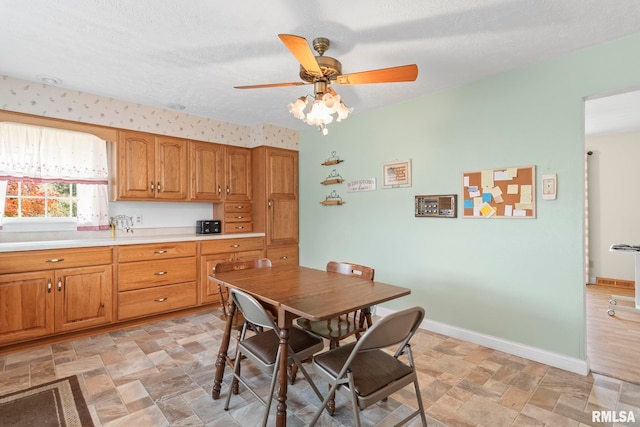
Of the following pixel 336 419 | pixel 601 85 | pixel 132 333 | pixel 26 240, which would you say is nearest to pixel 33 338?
pixel 132 333

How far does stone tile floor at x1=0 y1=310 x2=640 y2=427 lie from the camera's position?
1.90m

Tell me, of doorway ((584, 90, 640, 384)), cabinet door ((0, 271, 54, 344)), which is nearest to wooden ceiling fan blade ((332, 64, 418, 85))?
cabinet door ((0, 271, 54, 344))

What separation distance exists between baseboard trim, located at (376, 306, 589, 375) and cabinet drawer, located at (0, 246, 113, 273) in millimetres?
3333

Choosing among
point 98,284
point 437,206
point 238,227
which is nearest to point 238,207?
point 238,227

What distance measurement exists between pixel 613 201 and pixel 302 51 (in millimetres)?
5764

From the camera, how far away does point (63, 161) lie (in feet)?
10.6

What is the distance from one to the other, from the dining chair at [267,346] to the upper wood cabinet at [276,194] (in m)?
2.52

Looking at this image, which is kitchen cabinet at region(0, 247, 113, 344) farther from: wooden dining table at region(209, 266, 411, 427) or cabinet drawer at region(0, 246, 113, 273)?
wooden dining table at region(209, 266, 411, 427)

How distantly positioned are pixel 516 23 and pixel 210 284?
3822 mm

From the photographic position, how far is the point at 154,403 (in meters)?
2.04

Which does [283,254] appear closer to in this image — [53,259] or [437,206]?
[437,206]

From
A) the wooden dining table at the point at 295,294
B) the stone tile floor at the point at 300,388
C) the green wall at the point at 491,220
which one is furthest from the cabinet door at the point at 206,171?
the wooden dining table at the point at 295,294

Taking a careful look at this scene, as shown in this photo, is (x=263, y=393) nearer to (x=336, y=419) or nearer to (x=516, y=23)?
(x=336, y=419)

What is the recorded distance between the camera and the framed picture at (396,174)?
3441mm
